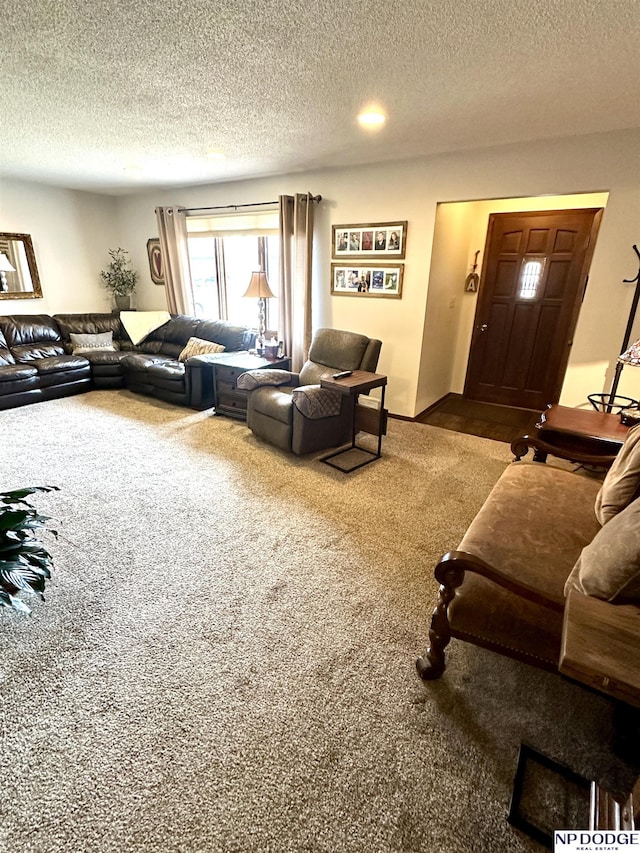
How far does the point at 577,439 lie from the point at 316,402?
1.77m

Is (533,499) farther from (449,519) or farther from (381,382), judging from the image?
(381,382)

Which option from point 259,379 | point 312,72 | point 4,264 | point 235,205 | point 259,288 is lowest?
point 259,379

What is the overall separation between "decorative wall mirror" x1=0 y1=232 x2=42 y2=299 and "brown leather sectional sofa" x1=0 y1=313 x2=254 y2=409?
1.22 feet

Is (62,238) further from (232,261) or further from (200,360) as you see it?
(200,360)

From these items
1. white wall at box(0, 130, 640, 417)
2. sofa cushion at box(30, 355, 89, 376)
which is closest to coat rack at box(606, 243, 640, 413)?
white wall at box(0, 130, 640, 417)

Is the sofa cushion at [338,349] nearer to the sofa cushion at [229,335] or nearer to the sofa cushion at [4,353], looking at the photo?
the sofa cushion at [229,335]

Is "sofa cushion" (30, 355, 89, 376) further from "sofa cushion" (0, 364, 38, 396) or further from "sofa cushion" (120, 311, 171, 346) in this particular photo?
"sofa cushion" (120, 311, 171, 346)

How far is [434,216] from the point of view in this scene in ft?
12.0

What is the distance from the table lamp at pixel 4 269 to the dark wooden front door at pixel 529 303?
5.83m

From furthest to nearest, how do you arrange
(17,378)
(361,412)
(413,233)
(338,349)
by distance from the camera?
(17,378)
(413,233)
(338,349)
(361,412)

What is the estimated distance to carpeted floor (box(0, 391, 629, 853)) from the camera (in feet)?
3.63

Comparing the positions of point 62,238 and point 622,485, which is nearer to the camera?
point 622,485

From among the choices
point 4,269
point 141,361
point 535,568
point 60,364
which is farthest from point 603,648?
point 4,269

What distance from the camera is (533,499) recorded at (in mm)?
1800
